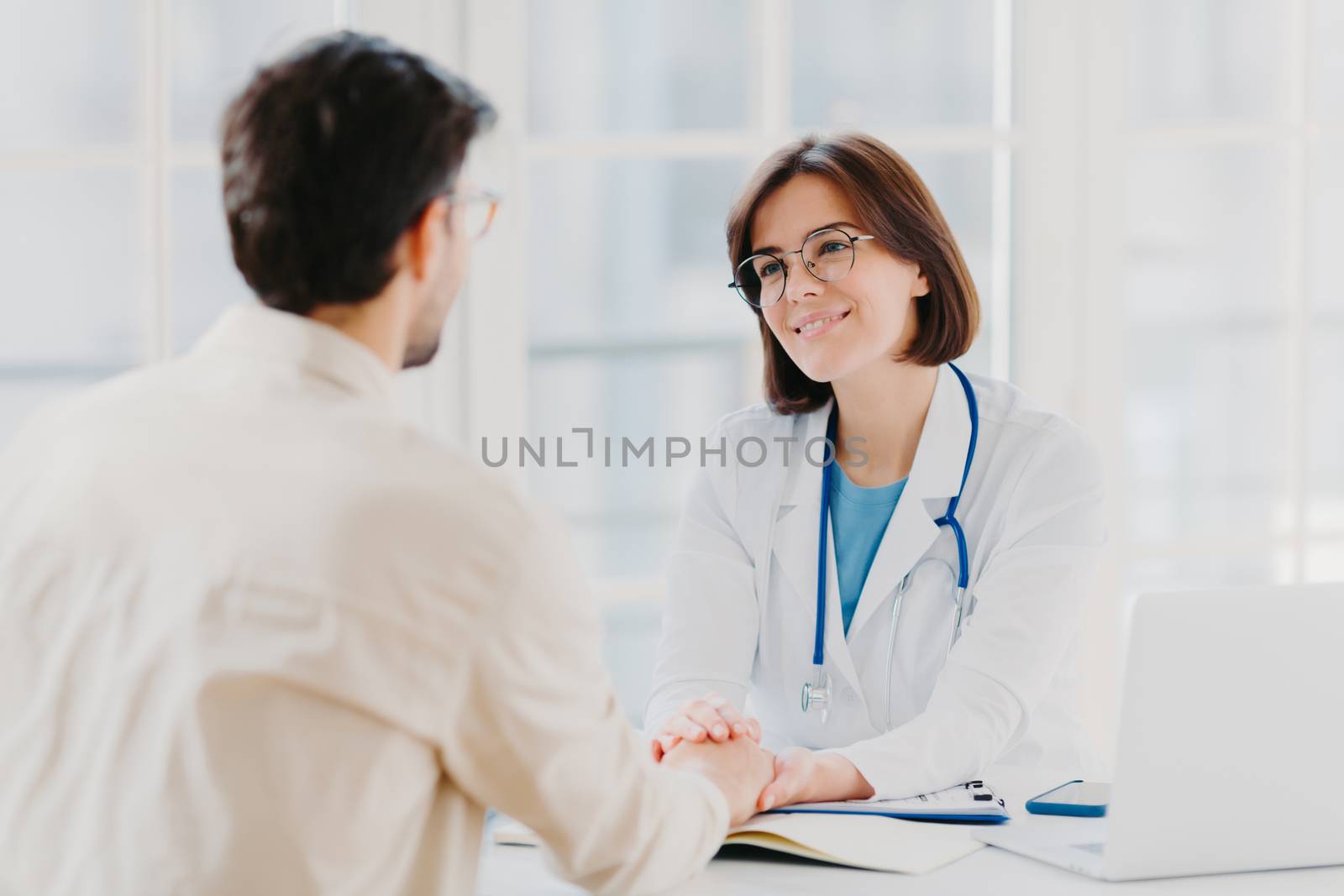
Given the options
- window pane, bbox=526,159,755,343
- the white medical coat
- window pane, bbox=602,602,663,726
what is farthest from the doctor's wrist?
window pane, bbox=526,159,755,343

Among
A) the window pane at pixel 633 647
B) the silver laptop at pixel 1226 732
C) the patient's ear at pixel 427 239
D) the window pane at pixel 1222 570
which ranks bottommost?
the window pane at pixel 633 647

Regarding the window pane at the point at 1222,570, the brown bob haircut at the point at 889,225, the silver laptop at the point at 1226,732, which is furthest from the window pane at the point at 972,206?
the silver laptop at the point at 1226,732

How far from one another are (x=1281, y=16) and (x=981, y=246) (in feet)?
2.86

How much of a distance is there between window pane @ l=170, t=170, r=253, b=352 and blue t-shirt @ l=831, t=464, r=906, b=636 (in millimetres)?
1363

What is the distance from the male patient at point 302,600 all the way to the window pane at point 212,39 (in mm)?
1696

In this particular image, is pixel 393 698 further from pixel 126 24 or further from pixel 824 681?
pixel 126 24

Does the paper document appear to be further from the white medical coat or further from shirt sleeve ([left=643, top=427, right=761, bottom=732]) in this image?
shirt sleeve ([left=643, top=427, right=761, bottom=732])

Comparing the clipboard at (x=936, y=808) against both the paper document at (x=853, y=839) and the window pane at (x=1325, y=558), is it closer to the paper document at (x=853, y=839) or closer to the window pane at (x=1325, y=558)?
the paper document at (x=853, y=839)

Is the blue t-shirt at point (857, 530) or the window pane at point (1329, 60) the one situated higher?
the window pane at point (1329, 60)

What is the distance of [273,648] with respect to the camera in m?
0.85

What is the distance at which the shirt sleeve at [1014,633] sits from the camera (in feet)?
4.79

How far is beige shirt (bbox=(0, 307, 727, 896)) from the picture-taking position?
0.85 m

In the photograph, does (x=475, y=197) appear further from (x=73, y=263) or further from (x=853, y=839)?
(x=73, y=263)

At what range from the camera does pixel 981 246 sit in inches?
114
